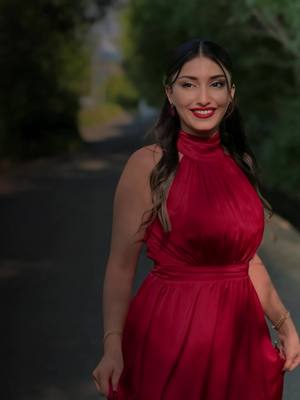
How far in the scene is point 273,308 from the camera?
105 inches

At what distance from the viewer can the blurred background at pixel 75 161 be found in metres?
6.37

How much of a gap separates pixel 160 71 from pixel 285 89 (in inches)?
388

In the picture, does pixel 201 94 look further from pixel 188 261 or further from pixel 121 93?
pixel 121 93

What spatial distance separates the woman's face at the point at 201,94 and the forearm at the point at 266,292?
1.43 feet

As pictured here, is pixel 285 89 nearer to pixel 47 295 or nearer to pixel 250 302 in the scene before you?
pixel 47 295

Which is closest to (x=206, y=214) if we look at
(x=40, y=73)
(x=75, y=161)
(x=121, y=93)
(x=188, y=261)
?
(x=188, y=261)

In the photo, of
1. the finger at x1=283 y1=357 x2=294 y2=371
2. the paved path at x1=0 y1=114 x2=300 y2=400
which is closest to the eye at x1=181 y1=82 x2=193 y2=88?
the finger at x1=283 y1=357 x2=294 y2=371

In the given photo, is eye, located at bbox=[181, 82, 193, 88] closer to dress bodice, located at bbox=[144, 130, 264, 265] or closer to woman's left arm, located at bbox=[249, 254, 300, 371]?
dress bodice, located at bbox=[144, 130, 264, 265]

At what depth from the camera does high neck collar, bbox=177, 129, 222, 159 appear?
2.45 meters

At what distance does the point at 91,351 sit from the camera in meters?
6.06

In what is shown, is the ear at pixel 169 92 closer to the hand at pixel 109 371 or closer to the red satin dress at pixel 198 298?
the red satin dress at pixel 198 298

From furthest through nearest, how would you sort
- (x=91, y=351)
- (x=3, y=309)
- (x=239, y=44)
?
(x=239, y=44), (x=3, y=309), (x=91, y=351)

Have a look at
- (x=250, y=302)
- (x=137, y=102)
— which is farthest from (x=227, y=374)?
(x=137, y=102)

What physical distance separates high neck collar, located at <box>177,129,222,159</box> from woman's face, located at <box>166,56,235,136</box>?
0.09 ft
